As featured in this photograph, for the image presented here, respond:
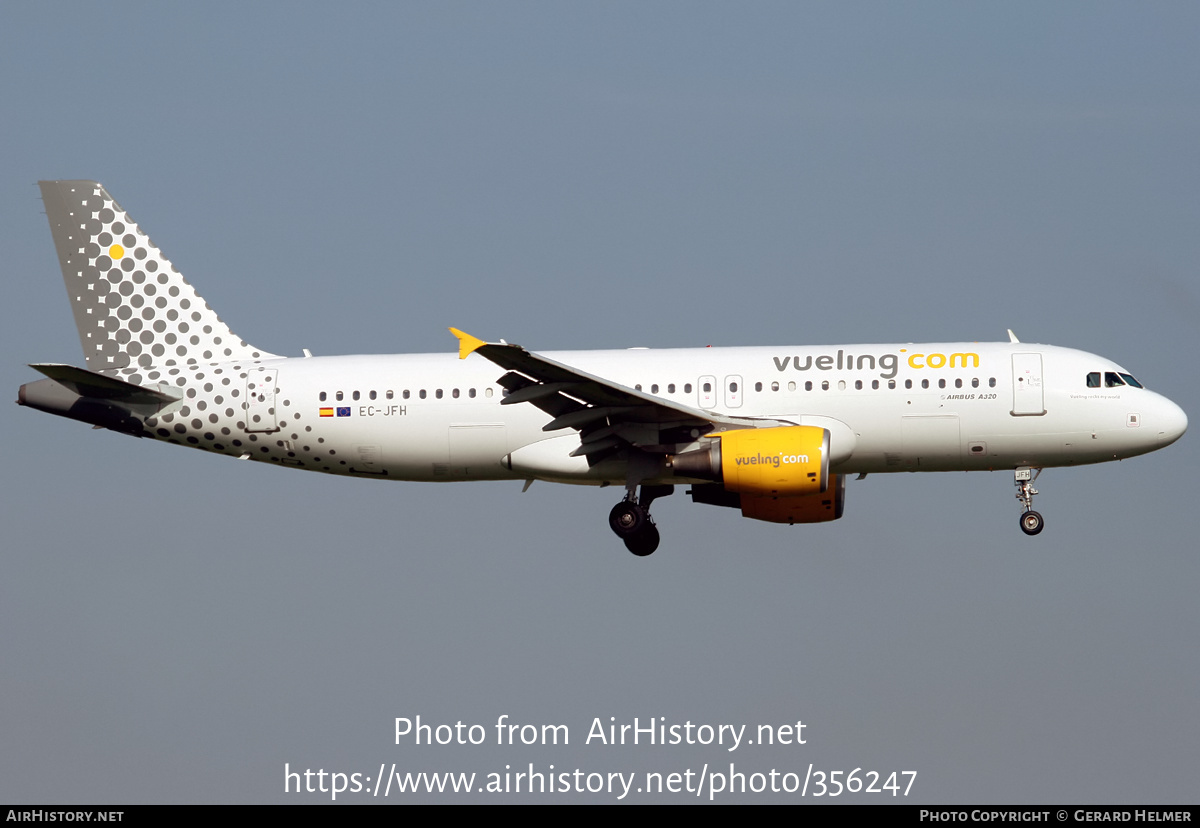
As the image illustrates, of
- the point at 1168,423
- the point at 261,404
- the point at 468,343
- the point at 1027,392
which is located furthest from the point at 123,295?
the point at 1168,423

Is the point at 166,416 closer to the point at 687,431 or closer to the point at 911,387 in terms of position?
the point at 687,431

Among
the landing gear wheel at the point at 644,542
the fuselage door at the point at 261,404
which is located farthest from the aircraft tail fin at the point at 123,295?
the landing gear wheel at the point at 644,542

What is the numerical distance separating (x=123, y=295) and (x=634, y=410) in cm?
1370

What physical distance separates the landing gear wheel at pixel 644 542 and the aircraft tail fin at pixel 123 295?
32.8ft

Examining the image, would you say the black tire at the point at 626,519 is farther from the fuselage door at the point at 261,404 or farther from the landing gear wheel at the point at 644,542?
the fuselage door at the point at 261,404

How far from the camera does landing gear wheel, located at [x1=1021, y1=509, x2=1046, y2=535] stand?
119 feet

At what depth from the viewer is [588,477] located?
36656mm

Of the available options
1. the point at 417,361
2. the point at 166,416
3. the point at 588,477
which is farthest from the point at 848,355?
the point at 166,416

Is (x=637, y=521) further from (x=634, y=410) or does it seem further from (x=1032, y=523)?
(x=1032, y=523)

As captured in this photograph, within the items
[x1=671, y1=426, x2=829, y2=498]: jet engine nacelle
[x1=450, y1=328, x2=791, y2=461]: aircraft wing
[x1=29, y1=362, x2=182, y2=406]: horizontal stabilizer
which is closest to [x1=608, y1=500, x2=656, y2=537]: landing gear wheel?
[x1=450, y1=328, x2=791, y2=461]: aircraft wing

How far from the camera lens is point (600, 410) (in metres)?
34.9

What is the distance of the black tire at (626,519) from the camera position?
1451 inches

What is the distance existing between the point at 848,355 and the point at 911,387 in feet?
5.22

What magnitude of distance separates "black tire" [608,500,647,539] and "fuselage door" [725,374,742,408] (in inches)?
129
